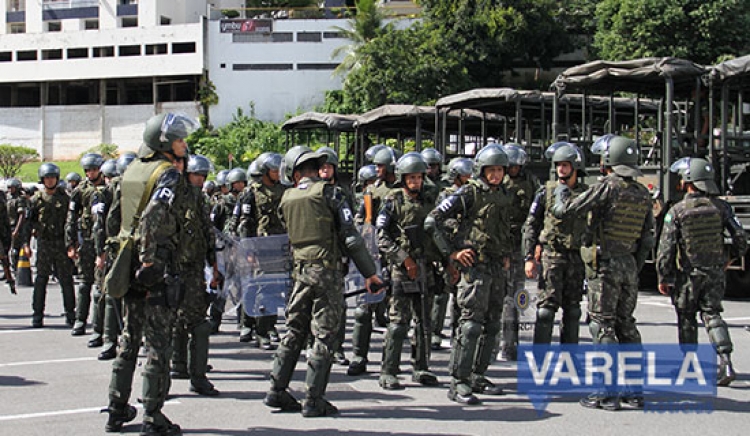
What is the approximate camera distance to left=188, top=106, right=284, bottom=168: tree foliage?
4725 centimetres

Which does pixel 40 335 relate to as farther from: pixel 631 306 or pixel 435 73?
pixel 435 73

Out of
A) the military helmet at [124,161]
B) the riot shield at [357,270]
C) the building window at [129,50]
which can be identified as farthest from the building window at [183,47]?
the riot shield at [357,270]

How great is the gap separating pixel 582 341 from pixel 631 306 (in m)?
3.38

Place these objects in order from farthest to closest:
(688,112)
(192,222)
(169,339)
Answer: (688,112) < (192,222) < (169,339)

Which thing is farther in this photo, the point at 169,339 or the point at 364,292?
the point at 364,292

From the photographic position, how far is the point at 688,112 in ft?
53.0

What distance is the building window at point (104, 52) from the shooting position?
5578 cm

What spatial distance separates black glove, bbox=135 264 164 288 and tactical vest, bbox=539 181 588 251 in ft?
12.6

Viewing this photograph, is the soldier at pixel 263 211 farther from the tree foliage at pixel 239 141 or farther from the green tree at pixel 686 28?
the tree foliage at pixel 239 141

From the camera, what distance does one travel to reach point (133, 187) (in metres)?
6.06

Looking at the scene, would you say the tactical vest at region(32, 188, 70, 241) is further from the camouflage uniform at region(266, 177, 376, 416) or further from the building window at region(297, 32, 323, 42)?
the building window at region(297, 32, 323, 42)

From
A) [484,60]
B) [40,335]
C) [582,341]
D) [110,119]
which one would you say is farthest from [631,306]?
[110,119]

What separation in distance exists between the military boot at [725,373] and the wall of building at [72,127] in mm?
50526

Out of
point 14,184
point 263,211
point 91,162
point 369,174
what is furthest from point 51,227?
point 14,184
